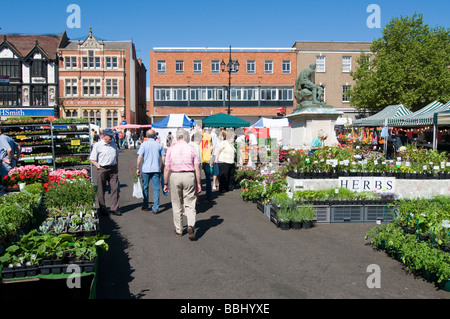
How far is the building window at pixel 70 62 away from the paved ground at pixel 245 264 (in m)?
47.4

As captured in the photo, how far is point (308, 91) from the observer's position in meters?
16.7

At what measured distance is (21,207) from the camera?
20.1 ft

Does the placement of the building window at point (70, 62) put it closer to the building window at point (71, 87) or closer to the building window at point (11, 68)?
the building window at point (71, 87)

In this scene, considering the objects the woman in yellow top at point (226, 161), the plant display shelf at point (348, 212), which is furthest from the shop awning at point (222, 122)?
the plant display shelf at point (348, 212)

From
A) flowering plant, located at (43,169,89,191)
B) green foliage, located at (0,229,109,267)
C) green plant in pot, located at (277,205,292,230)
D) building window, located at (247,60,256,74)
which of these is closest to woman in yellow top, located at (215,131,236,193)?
flowering plant, located at (43,169,89,191)

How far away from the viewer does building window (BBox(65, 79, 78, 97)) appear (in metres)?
51.1

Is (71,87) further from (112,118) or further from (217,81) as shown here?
(217,81)

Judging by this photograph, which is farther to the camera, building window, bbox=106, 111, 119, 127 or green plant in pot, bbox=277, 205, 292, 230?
building window, bbox=106, 111, 119, 127

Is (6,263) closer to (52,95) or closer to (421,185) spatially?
(421,185)

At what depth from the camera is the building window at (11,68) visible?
164ft

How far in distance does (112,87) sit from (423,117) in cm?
4095

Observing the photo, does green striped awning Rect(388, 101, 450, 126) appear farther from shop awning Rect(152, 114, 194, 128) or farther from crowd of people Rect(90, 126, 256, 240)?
shop awning Rect(152, 114, 194, 128)

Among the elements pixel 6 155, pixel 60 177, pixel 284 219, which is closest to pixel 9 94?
pixel 6 155

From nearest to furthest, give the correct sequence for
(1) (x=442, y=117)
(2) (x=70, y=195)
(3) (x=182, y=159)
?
(3) (x=182, y=159) → (2) (x=70, y=195) → (1) (x=442, y=117)
